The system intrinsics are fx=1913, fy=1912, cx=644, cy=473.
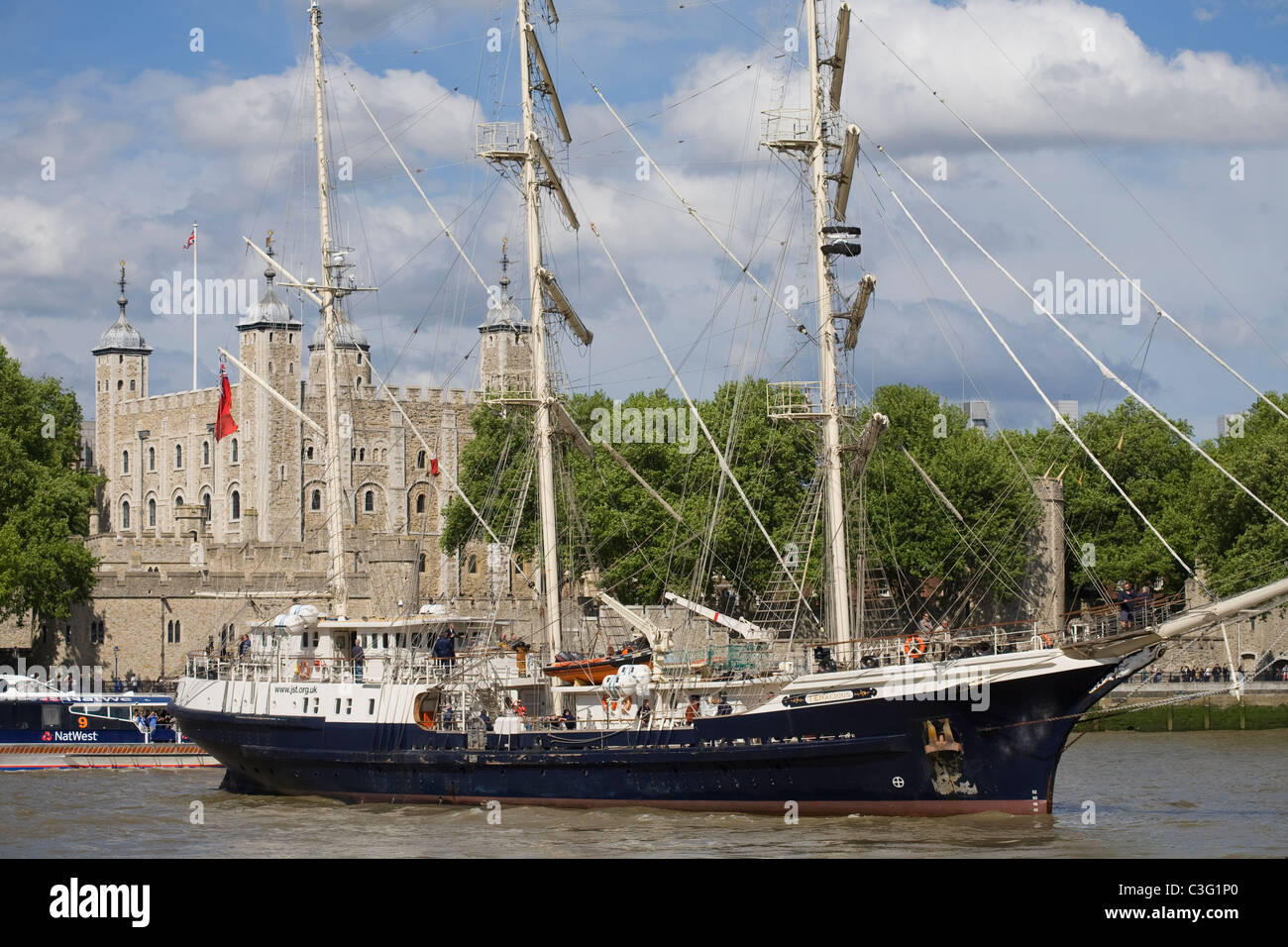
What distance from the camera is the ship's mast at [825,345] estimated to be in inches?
1442

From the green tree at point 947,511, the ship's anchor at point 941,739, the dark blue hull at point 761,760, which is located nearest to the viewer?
the ship's anchor at point 941,739

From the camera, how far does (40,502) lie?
6681 cm

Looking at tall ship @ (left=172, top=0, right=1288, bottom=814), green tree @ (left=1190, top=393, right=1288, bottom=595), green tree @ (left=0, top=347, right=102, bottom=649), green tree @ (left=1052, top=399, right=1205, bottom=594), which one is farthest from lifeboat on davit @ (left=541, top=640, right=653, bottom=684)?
green tree @ (left=1052, top=399, right=1205, bottom=594)

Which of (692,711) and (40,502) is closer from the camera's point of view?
(692,711)

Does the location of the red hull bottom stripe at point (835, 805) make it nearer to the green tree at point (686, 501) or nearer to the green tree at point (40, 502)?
the green tree at point (686, 501)

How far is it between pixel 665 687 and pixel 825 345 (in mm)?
7348

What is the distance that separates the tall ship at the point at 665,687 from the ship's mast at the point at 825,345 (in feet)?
0.14

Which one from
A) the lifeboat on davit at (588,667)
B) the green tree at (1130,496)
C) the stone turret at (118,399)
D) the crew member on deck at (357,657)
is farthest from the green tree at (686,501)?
the stone turret at (118,399)

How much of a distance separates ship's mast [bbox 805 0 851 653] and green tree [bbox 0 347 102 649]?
35.3 metres

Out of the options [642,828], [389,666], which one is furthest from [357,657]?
[642,828]

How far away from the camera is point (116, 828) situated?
114 feet

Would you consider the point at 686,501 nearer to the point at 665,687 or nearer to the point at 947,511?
the point at 947,511
